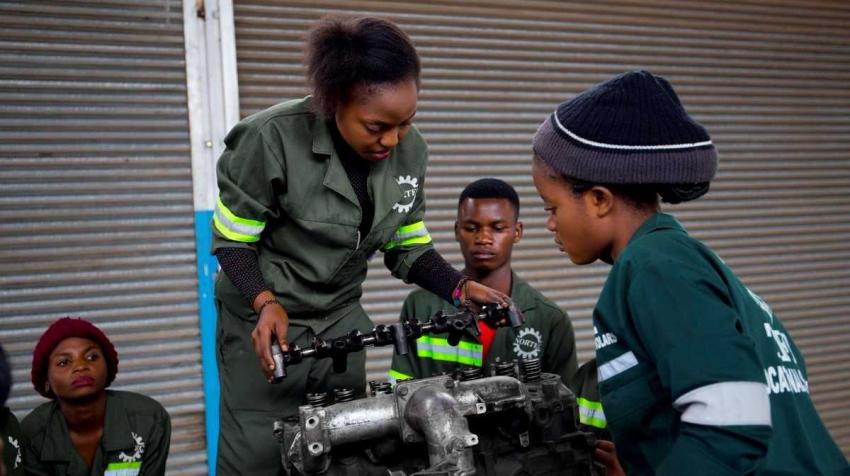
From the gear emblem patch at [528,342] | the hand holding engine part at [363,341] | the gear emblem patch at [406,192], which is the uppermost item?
the gear emblem patch at [406,192]

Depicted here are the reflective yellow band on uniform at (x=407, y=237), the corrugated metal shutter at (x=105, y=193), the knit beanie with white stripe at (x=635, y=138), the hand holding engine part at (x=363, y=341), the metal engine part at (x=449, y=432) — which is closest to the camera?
the knit beanie with white stripe at (x=635, y=138)

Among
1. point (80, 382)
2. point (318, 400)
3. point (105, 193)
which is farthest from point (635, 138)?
point (105, 193)

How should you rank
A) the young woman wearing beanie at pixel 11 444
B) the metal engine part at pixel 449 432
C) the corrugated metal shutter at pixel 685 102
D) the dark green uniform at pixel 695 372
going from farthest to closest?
the corrugated metal shutter at pixel 685 102, the young woman wearing beanie at pixel 11 444, the metal engine part at pixel 449 432, the dark green uniform at pixel 695 372

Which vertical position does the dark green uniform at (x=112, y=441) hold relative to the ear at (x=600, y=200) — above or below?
below

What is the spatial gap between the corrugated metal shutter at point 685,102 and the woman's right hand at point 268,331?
2554 millimetres

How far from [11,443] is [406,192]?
1.95m

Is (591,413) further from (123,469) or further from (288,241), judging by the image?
(123,469)

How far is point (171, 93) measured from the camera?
4.41 metres

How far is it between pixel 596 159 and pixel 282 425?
3.56ft

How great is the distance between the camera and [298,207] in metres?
2.46

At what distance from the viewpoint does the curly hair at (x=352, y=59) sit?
2.34 metres

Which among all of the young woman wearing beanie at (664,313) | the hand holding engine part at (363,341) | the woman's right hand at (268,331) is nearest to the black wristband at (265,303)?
the woman's right hand at (268,331)

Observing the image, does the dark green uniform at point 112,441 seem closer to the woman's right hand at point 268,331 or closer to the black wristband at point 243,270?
the black wristband at point 243,270

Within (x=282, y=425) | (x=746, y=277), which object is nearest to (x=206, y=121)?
(x=282, y=425)
